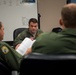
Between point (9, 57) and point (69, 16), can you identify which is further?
point (9, 57)

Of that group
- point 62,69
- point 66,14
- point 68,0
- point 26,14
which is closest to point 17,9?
point 26,14

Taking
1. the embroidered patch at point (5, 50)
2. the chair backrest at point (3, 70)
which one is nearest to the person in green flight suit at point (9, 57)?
the embroidered patch at point (5, 50)

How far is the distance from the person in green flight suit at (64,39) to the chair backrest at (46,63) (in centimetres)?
A: 20

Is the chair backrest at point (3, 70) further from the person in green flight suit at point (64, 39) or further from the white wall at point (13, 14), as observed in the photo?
the white wall at point (13, 14)

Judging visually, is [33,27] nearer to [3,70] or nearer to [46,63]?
[3,70]

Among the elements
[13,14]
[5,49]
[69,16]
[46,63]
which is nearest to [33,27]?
[13,14]

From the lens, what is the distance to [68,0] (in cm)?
576

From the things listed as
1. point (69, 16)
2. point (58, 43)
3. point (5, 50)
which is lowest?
point (5, 50)

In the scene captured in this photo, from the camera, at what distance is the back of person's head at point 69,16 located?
4.51ft

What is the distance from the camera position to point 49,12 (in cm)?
581

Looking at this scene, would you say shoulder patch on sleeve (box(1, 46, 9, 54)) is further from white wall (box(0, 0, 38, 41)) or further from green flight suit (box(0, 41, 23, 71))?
white wall (box(0, 0, 38, 41))

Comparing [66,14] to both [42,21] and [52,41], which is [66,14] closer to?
[52,41]

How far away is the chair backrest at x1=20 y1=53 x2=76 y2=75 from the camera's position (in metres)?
1.10

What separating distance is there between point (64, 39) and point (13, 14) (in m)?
3.88
